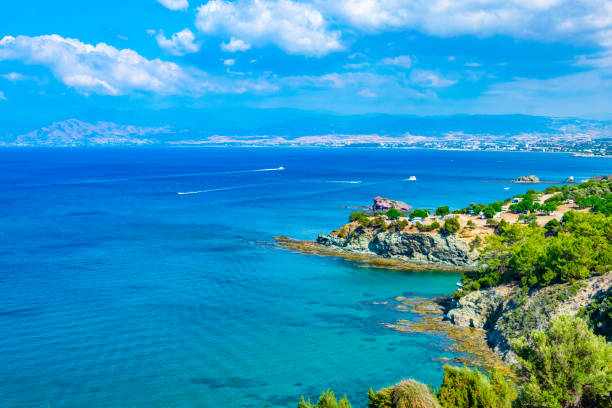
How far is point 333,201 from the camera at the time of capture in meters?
102

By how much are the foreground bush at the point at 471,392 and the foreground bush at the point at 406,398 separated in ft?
3.83

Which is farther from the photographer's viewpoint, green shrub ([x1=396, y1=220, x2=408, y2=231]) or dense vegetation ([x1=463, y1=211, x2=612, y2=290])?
green shrub ([x1=396, y1=220, x2=408, y2=231])

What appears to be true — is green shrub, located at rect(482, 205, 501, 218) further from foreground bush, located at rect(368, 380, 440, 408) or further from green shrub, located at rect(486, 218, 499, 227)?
foreground bush, located at rect(368, 380, 440, 408)

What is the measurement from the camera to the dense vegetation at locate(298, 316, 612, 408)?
18.3 metres

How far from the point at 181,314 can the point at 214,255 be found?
19.4 meters

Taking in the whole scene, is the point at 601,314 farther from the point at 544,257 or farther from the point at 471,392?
the point at 471,392

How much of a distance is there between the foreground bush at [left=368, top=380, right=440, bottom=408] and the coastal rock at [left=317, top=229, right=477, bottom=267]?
1447 inches

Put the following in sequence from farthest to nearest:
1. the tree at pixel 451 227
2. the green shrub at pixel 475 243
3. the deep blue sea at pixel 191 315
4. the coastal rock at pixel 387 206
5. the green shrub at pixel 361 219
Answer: the coastal rock at pixel 387 206, the green shrub at pixel 361 219, the tree at pixel 451 227, the green shrub at pixel 475 243, the deep blue sea at pixel 191 315

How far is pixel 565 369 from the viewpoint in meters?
19.1

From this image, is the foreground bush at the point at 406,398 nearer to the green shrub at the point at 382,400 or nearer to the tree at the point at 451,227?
the green shrub at the point at 382,400

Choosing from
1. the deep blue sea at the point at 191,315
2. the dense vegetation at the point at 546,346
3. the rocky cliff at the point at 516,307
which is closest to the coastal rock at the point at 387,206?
the deep blue sea at the point at 191,315

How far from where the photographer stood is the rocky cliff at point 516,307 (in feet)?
102

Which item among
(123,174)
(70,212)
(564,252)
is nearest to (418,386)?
(564,252)

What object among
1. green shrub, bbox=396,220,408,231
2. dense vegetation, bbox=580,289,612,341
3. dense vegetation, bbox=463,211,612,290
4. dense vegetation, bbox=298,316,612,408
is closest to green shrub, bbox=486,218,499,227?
green shrub, bbox=396,220,408,231
